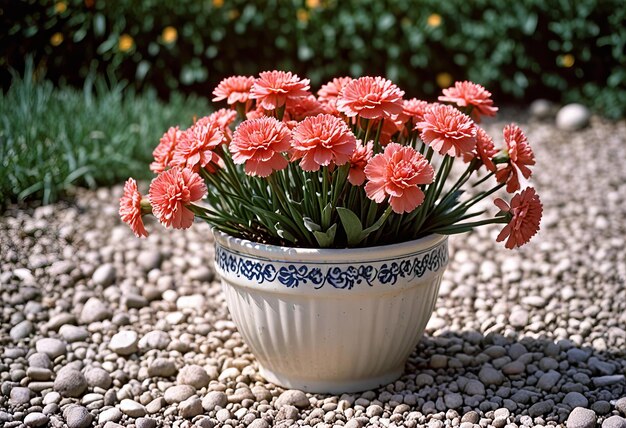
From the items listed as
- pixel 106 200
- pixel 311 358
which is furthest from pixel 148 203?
pixel 106 200

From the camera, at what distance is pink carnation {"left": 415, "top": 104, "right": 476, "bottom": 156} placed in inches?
78.6

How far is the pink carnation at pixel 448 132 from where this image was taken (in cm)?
200

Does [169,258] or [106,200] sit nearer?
[169,258]

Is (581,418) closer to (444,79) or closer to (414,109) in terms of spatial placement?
(414,109)

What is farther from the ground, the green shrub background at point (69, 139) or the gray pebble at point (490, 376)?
the green shrub background at point (69, 139)

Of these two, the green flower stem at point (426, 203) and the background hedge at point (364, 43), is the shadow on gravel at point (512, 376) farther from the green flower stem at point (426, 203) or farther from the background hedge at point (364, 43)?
the background hedge at point (364, 43)

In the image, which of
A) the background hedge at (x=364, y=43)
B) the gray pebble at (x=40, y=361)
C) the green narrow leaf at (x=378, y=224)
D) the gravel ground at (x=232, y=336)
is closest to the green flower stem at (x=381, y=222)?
the green narrow leaf at (x=378, y=224)

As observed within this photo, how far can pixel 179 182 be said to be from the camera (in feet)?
6.63

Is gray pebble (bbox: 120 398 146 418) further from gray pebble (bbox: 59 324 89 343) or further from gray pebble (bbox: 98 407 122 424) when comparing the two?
gray pebble (bbox: 59 324 89 343)

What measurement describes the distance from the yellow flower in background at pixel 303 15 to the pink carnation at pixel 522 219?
333 cm

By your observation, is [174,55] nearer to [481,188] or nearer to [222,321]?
[481,188]

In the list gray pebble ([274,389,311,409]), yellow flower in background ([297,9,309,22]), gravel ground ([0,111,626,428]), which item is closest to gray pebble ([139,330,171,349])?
gravel ground ([0,111,626,428])

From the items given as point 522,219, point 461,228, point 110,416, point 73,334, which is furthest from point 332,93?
point 73,334

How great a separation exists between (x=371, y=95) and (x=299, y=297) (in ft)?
1.80
